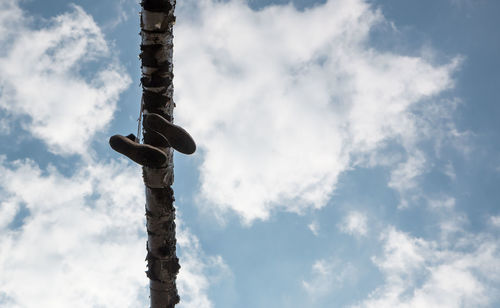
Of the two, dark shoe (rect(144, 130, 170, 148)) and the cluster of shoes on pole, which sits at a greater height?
dark shoe (rect(144, 130, 170, 148))

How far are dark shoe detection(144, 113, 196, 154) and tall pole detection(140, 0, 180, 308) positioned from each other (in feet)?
0.39

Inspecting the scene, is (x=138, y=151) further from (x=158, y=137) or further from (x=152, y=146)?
(x=158, y=137)

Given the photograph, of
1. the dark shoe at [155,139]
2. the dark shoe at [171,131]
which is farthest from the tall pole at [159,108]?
the dark shoe at [171,131]

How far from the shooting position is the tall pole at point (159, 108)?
2.76 meters

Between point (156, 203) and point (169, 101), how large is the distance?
2.96 ft

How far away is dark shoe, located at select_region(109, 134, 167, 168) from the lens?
2641 mm

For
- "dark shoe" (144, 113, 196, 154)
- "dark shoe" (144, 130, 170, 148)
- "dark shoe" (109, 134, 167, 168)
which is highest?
"dark shoe" (144, 130, 170, 148)

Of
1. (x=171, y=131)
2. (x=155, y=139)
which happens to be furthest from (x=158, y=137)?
(x=171, y=131)

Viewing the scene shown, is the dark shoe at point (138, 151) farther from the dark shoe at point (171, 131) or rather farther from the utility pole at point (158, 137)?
the dark shoe at point (171, 131)

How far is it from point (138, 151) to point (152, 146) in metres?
0.13

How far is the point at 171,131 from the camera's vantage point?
2.70m

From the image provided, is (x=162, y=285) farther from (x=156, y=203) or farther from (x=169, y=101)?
(x=169, y=101)

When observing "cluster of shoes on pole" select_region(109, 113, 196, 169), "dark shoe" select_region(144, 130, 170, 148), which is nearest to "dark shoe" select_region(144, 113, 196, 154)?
"cluster of shoes on pole" select_region(109, 113, 196, 169)

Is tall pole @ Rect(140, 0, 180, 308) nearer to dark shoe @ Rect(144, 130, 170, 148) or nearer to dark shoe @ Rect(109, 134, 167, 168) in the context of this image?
dark shoe @ Rect(144, 130, 170, 148)
